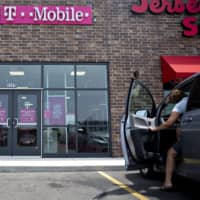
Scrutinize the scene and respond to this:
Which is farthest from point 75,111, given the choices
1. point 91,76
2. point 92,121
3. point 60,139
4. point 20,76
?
point 20,76

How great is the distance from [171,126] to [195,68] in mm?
6137

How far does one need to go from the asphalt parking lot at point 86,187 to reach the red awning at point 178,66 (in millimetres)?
4126

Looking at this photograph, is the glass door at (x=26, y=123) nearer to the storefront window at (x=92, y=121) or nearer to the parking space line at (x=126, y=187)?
the storefront window at (x=92, y=121)

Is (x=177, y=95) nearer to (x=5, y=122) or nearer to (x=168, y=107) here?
Answer: (x=168, y=107)

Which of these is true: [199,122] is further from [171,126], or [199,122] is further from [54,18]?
[54,18]

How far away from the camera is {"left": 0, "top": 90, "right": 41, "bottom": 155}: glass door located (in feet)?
41.5

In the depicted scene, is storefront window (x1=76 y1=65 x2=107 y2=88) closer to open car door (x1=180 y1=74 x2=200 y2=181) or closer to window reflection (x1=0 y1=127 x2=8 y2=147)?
window reflection (x1=0 y1=127 x2=8 y2=147)

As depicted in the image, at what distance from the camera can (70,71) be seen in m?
13.1

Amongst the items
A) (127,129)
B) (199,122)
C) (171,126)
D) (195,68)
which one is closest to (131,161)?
(127,129)

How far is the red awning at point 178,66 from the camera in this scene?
39.2 feet

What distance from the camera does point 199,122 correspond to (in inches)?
206

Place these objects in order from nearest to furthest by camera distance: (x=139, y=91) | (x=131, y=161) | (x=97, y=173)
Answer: (x=131, y=161), (x=139, y=91), (x=97, y=173)

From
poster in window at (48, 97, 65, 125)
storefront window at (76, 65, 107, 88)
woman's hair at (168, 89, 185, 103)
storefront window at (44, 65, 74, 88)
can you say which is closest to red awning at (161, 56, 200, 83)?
storefront window at (76, 65, 107, 88)

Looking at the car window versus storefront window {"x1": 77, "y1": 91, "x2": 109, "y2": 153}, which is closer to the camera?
the car window
